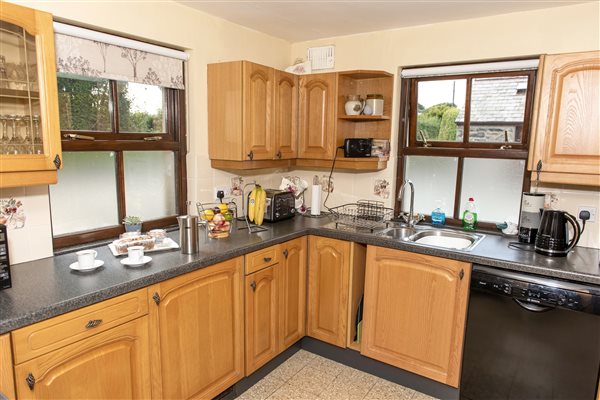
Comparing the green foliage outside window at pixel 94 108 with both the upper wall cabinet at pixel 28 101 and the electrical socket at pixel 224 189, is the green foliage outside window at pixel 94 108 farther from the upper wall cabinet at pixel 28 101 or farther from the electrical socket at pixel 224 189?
the electrical socket at pixel 224 189

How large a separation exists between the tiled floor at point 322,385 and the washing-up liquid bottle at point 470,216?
113 centimetres

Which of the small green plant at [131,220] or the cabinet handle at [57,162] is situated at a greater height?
the cabinet handle at [57,162]

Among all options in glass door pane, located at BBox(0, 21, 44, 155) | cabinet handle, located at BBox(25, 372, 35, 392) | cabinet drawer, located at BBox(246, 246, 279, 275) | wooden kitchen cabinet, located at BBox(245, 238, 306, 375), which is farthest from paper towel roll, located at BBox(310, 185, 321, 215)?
cabinet handle, located at BBox(25, 372, 35, 392)

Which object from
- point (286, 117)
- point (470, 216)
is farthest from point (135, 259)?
point (470, 216)

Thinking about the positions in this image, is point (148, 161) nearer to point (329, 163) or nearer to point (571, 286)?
point (329, 163)

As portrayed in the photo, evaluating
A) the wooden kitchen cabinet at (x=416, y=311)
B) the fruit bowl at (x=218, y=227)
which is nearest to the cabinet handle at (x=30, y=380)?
the fruit bowl at (x=218, y=227)

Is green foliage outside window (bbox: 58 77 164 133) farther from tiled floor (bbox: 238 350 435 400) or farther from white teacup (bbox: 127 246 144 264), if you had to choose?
tiled floor (bbox: 238 350 435 400)

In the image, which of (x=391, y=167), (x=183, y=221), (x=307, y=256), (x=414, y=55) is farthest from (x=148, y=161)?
(x=414, y=55)

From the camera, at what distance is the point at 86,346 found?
4.88 ft

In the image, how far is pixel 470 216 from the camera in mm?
2672

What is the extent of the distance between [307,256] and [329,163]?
0.73 m

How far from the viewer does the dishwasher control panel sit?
1.79 meters

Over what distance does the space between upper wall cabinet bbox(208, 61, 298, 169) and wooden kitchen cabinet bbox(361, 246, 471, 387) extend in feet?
3.30

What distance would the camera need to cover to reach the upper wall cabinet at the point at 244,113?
2.50 m
